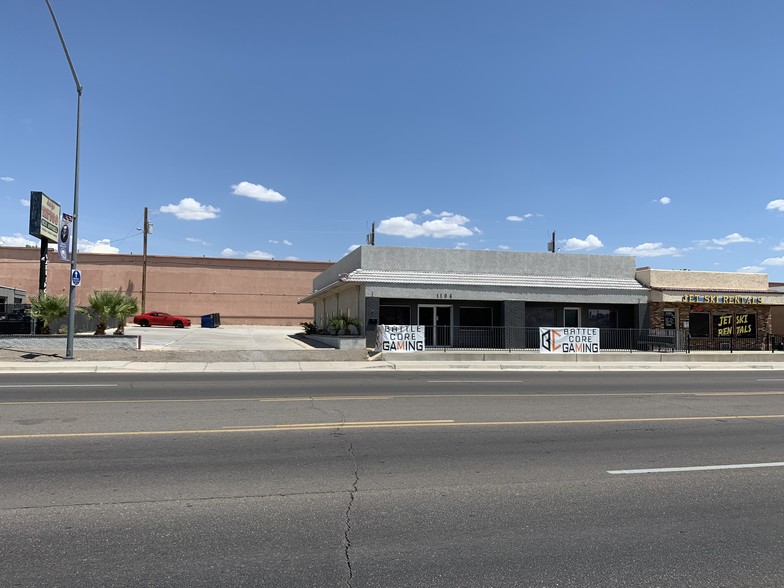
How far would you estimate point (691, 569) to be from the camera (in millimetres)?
4145

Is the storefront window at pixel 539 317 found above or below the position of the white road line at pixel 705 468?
above

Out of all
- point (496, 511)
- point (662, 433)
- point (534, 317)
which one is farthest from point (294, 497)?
point (534, 317)

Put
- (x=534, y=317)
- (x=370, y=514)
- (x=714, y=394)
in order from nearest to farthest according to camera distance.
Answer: (x=370, y=514) → (x=714, y=394) → (x=534, y=317)

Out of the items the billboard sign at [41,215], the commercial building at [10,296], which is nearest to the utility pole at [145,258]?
the commercial building at [10,296]

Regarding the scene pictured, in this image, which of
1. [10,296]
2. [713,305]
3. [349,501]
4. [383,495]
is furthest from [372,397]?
[10,296]

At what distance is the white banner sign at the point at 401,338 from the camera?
24703mm

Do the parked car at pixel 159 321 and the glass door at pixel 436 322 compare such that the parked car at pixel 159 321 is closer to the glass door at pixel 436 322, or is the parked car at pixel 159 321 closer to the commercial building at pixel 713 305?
→ the glass door at pixel 436 322

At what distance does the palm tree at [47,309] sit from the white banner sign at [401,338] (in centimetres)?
1312

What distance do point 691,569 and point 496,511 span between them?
1610mm

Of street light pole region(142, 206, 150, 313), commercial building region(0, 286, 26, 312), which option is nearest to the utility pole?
street light pole region(142, 206, 150, 313)

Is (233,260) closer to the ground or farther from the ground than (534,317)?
farther from the ground

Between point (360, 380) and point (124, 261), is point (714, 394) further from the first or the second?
point (124, 261)

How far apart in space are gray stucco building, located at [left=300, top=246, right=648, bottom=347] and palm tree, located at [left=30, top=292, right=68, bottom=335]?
11928 mm

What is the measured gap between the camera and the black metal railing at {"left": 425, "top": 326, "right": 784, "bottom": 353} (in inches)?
1107
